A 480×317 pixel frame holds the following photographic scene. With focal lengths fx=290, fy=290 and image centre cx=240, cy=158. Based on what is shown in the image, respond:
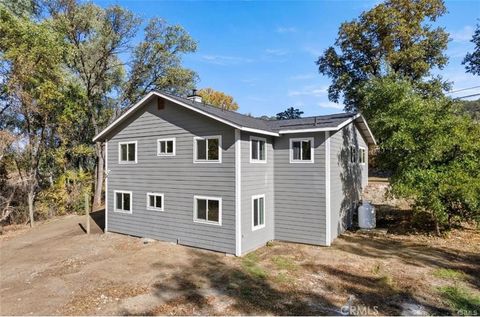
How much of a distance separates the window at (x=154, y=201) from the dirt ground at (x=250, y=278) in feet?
4.92

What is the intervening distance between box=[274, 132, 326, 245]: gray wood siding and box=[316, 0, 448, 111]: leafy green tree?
49.8 ft

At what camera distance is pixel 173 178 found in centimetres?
1235

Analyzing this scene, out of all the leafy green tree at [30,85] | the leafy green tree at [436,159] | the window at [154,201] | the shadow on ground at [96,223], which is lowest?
the shadow on ground at [96,223]

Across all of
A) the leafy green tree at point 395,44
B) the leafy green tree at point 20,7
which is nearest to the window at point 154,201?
the leafy green tree at point 20,7

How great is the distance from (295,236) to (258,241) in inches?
66.5

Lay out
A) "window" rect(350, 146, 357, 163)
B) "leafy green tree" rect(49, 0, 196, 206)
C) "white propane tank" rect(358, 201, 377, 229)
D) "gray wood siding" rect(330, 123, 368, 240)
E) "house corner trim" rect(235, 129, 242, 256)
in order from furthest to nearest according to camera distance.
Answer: "leafy green tree" rect(49, 0, 196, 206) → "window" rect(350, 146, 357, 163) → "white propane tank" rect(358, 201, 377, 229) → "gray wood siding" rect(330, 123, 368, 240) → "house corner trim" rect(235, 129, 242, 256)

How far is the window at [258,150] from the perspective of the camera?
11617 millimetres

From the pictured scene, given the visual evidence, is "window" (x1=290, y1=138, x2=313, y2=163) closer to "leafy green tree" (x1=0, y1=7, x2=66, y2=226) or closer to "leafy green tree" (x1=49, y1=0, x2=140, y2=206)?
"leafy green tree" (x1=0, y1=7, x2=66, y2=226)

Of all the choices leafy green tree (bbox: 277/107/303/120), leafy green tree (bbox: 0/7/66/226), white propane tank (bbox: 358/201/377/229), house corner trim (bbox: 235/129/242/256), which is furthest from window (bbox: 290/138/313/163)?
leafy green tree (bbox: 277/107/303/120)

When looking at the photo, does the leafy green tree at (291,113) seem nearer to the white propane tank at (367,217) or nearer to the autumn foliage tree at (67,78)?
the autumn foliage tree at (67,78)

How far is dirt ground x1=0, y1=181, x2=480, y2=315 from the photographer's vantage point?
7012 mm

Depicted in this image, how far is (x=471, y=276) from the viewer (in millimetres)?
8539

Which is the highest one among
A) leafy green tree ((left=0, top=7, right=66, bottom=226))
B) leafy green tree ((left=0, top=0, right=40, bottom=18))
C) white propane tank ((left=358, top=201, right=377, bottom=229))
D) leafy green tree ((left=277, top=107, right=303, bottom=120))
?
leafy green tree ((left=0, top=0, right=40, bottom=18))

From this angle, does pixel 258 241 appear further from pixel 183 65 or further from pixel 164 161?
pixel 183 65
